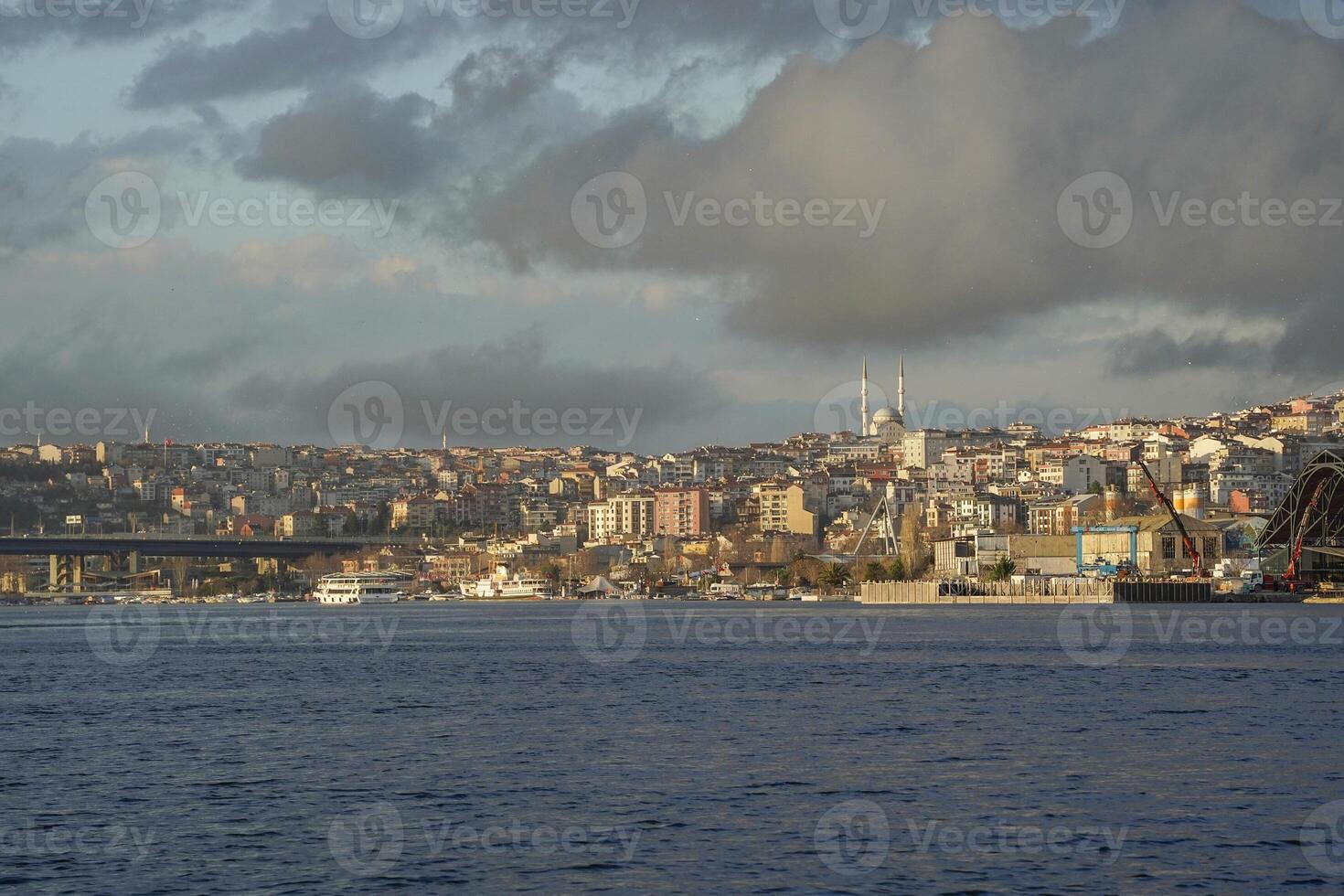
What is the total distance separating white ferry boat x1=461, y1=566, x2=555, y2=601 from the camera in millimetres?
118750

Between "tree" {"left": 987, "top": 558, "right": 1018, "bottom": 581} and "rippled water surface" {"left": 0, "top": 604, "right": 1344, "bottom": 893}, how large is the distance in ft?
168

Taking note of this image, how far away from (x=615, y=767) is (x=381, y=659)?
2222 cm

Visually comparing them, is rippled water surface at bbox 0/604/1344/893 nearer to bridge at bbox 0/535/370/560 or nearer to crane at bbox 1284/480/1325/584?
crane at bbox 1284/480/1325/584

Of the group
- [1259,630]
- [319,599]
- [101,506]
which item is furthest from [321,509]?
[1259,630]

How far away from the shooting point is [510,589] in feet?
394

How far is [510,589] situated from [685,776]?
337ft

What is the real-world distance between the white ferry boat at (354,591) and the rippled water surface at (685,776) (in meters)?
72.2

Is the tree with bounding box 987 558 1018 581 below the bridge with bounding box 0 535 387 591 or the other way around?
below

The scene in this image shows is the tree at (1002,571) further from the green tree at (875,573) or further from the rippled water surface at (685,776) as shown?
the rippled water surface at (685,776)

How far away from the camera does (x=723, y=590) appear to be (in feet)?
371

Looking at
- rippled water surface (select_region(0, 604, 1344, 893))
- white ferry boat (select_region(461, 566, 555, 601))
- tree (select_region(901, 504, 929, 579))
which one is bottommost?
rippled water surface (select_region(0, 604, 1344, 893))

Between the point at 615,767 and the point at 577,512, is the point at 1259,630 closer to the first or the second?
the point at 615,767

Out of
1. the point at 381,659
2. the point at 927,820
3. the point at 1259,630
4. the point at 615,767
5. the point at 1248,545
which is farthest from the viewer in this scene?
the point at 1248,545

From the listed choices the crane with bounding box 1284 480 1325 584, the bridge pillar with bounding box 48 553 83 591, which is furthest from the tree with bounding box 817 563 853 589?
the bridge pillar with bounding box 48 553 83 591
